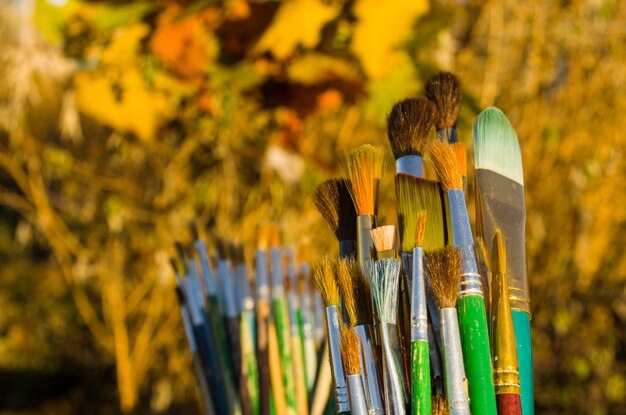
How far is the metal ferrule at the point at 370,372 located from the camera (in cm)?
68

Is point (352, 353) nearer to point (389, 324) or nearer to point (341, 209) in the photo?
point (389, 324)

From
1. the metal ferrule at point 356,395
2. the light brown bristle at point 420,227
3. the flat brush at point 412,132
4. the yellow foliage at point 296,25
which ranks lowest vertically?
the metal ferrule at point 356,395

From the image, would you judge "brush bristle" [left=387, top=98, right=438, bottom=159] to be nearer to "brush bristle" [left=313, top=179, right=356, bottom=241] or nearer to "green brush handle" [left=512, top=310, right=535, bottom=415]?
"brush bristle" [left=313, top=179, right=356, bottom=241]

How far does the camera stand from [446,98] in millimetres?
763

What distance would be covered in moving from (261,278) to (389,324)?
388mm

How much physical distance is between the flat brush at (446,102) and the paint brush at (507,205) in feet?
0.10

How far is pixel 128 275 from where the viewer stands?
9.48 ft

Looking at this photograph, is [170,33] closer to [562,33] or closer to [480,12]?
[480,12]

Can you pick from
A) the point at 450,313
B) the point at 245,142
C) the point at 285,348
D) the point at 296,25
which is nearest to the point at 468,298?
the point at 450,313

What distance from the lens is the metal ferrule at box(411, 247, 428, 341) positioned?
2.16ft

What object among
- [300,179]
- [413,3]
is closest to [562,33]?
[300,179]

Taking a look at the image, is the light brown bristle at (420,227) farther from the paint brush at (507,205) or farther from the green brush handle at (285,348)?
the green brush handle at (285,348)

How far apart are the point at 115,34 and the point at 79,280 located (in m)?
1.27

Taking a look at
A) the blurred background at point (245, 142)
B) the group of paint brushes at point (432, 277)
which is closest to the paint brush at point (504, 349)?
the group of paint brushes at point (432, 277)
